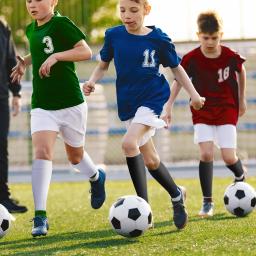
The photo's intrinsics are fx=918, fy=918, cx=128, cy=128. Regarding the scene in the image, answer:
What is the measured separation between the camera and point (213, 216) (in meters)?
7.71

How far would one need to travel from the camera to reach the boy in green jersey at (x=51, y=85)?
6.65 metres

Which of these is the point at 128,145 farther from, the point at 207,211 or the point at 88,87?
the point at 207,211

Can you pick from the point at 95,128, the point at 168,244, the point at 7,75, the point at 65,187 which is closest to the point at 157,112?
the point at 168,244

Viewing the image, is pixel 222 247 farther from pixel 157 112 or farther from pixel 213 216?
pixel 213 216

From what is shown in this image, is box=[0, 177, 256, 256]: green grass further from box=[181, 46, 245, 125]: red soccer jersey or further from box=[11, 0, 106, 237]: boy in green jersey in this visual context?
box=[181, 46, 245, 125]: red soccer jersey

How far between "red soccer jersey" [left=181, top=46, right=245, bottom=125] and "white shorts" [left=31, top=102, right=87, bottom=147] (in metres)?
1.28

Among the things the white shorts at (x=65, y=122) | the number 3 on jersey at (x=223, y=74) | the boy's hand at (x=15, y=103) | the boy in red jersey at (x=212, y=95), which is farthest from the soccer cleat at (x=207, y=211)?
the boy's hand at (x=15, y=103)

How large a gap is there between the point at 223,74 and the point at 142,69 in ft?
4.70

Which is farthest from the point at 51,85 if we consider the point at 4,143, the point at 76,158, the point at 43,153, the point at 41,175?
the point at 4,143

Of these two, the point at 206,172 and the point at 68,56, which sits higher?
the point at 68,56

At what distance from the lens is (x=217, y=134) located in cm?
797

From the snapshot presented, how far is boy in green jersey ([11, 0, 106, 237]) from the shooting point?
665 centimetres

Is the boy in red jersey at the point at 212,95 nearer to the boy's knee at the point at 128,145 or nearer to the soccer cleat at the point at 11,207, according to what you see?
the boy's knee at the point at 128,145

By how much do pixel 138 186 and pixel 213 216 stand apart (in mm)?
1272
